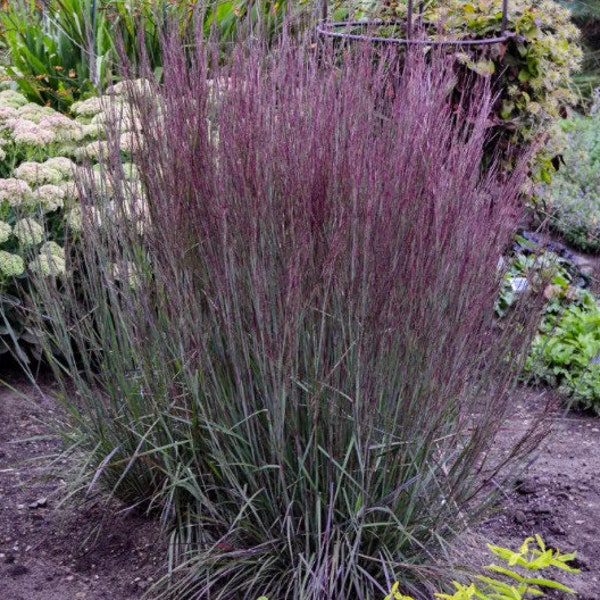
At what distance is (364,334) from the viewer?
7.19 ft

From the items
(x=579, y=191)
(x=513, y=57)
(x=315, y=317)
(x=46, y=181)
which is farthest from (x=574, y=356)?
(x=579, y=191)

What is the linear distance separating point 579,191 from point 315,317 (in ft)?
19.5

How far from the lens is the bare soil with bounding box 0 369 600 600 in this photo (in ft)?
8.80

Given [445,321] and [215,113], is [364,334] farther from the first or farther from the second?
[215,113]

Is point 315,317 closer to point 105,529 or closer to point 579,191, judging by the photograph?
point 105,529

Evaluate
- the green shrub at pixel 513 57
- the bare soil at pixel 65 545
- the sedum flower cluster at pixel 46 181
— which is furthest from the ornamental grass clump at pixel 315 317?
the green shrub at pixel 513 57

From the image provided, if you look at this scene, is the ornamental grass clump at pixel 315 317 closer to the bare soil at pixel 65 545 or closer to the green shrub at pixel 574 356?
the bare soil at pixel 65 545

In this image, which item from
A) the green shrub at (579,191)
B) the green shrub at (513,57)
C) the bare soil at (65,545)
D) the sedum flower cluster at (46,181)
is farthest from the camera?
the green shrub at (579,191)

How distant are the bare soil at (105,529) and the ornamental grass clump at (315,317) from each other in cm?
26

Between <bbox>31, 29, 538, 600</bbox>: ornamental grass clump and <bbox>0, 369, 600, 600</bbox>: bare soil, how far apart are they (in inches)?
10.3

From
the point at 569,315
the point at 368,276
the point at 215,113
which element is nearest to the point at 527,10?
the point at 569,315

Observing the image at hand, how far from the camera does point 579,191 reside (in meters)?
7.71

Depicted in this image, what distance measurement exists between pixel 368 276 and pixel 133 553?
49.0 inches

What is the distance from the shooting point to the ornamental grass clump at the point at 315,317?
2199 mm
